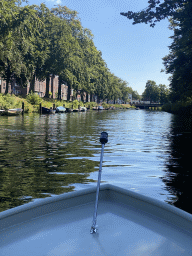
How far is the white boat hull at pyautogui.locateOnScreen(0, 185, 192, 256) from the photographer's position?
10.7ft

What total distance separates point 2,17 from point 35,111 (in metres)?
16.6

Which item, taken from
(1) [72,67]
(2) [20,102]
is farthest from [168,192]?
(1) [72,67]

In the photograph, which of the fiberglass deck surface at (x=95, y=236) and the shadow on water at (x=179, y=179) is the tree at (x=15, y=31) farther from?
the fiberglass deck surface at (x=95, y=236)

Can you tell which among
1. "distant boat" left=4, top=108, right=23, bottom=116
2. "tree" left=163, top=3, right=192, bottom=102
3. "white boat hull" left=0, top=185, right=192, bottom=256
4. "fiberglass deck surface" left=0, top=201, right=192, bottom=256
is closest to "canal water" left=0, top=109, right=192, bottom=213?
"white boat hull" left=0, top=185, right=192, bottom=256

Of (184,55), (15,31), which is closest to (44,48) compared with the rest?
(15,31)

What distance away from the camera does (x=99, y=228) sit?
3703 mm

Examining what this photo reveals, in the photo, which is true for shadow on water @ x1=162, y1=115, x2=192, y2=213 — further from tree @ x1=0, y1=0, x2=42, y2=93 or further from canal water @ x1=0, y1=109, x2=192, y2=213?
tree @ x1=0, y1=0, x2=42, y2=93

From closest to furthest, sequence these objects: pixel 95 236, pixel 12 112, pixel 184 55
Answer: pixel 95 236 → pixel 184 55 → pixel 12 112

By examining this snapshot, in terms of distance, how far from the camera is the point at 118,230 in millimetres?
3664

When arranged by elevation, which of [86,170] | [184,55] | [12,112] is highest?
[184,55]

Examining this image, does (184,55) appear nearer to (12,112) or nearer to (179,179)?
(12,112)

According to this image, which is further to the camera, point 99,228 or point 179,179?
point 179,179

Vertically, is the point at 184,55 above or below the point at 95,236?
above

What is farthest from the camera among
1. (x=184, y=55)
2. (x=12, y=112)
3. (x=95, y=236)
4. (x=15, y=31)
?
(x=12, y=112)
